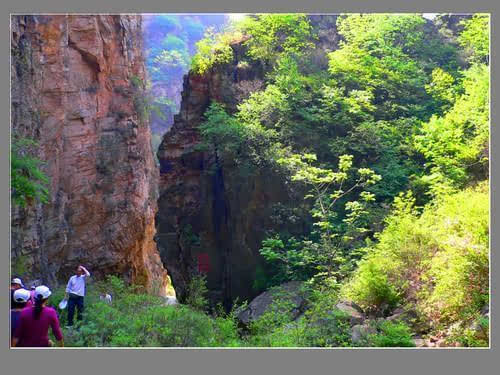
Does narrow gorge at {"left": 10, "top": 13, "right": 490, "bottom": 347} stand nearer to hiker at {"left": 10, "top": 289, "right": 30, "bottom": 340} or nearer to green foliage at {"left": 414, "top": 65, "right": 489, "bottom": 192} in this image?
green foliage at {"left": 414, "top": 65, "right": 489, "bottom": 192}

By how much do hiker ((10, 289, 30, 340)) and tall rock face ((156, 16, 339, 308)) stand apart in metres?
8.26

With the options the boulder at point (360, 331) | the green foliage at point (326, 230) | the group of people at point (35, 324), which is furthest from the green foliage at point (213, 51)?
the group of people at point (35, 324)

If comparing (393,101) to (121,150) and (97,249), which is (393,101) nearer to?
(121,150)

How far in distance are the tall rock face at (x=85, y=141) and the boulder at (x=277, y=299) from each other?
448 cm

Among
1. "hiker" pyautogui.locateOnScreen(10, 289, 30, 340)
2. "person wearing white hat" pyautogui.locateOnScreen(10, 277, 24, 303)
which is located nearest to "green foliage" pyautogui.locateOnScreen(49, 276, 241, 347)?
"person wearing white hat" pyautogui.locateOnScreen(10, 277, 24, 303)

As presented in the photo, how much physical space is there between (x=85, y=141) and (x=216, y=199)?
14.0ft

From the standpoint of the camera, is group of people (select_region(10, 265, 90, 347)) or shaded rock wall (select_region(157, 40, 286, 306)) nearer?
group of people (select_region(10, 265, 90, 347))

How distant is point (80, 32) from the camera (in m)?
17.3

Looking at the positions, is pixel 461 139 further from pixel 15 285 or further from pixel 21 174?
pixel 15 285

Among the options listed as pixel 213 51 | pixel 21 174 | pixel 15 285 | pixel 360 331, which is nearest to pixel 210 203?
pixel 213 51

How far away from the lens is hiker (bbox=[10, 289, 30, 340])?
7.49 m

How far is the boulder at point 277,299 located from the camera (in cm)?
1249

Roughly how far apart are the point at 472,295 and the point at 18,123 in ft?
28.9

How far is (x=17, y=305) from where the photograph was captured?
308 inches
